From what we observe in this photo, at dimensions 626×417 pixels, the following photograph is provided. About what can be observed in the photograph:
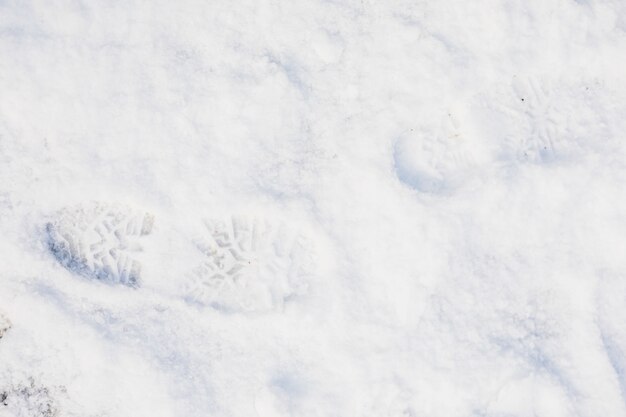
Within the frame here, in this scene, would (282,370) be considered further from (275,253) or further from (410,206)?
(410,206)

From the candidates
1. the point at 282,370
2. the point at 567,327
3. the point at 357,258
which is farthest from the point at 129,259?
the point at 567,327

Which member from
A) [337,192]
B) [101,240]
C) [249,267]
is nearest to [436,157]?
[337,192]

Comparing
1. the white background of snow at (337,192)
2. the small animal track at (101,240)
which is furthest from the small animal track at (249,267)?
the small animal track at (101,240)

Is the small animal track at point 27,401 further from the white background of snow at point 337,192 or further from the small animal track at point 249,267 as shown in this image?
the small animal track at point 249,267

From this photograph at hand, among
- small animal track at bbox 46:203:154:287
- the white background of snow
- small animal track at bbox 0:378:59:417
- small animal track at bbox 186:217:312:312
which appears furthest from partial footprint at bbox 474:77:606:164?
small animal track at bbox 0:378:59:417

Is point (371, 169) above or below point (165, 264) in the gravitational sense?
above
